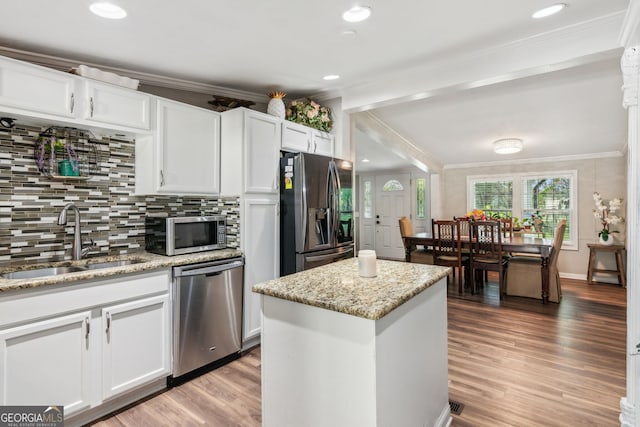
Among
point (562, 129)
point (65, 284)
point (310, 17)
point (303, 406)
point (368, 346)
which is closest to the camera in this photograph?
point (368, 346)

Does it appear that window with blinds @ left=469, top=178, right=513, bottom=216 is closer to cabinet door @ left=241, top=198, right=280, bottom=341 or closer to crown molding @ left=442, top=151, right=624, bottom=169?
crown molding @ left=442, top=151, right=624, bottom=169

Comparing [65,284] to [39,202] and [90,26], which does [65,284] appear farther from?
[90,26]

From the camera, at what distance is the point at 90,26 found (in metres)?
2.04

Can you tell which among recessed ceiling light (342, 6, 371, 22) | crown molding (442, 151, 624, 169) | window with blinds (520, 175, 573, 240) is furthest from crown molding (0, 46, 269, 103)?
window with blinds (520, 175, 573, 240)

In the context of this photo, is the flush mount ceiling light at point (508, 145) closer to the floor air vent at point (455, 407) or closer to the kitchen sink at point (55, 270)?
the floor air vent at point (455, 407)

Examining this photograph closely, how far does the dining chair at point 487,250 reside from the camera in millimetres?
4391

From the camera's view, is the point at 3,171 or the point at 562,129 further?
the point at 562,129

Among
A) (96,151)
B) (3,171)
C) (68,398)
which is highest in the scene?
(96,151)

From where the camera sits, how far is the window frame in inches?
228

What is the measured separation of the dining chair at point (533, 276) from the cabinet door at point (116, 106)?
472 cm

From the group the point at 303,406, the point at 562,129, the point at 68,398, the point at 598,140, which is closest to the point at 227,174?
the point at 68,398

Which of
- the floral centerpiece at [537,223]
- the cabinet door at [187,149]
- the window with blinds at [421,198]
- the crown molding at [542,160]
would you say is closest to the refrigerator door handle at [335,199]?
the cabinet door at [187,149]

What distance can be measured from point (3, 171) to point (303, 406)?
237cm
